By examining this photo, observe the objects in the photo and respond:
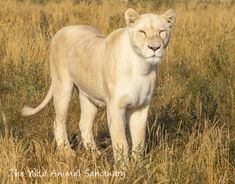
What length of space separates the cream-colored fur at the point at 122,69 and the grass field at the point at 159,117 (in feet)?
0.70

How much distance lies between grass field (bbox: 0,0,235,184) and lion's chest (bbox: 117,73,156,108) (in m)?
0.37

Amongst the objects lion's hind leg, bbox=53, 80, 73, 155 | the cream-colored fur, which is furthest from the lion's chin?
lion's hind leg, bbox=53, 80, 73, 155

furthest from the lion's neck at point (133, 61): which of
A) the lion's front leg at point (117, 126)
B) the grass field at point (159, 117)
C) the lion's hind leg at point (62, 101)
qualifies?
the lion's hind leg at point (62, 101)

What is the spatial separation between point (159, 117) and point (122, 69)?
1.39 meters

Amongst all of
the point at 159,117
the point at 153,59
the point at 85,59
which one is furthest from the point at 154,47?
the point at 159,117

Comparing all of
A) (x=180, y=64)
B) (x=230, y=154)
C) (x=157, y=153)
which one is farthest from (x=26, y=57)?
(x=230, y=154)

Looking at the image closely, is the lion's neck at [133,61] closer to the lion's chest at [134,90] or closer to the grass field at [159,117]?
the lion's chest at [134,90]

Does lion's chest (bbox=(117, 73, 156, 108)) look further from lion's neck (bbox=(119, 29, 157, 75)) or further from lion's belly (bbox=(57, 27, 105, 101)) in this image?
lion's belly (bbox=(57, 27, 105, 101))

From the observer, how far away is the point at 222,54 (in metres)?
5.56

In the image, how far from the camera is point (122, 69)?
3.28 m

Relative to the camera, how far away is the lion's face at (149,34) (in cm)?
307

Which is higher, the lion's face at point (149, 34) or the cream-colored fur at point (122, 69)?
the lion's face at point (149, 34)

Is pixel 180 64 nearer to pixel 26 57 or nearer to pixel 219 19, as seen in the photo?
pixel 26 57

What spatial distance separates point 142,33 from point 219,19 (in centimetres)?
581
